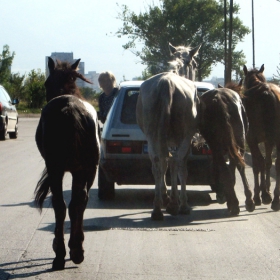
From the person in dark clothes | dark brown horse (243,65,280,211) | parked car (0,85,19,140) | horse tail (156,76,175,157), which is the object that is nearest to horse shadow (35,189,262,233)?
dark brown horse (243,65,280,211)

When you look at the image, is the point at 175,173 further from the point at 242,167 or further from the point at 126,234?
the point at 126,234

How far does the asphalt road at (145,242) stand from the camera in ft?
21.4

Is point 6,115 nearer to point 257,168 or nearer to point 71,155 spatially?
point 257,168

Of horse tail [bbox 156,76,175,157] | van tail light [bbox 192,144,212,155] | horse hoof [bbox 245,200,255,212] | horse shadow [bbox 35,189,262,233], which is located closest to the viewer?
horse shadow [bbox 35,189,262,233]

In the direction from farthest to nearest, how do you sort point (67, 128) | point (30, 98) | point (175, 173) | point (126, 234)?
point (30, 98), point (175, 173), point (126, 234), point (67, 128)

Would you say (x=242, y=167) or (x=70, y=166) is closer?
(x=70, y=166)

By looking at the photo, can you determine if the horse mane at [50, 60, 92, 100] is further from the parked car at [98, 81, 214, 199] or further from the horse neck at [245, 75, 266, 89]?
the horse neck at [245, 75, 266, 89]

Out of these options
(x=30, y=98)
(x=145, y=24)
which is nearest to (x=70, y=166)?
(x=30, y=98)

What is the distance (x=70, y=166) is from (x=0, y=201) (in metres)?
4.31

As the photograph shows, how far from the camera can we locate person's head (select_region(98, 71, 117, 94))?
1230 cm

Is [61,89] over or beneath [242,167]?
over

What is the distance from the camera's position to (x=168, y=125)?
369 inches

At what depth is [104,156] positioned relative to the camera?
35.0 ft

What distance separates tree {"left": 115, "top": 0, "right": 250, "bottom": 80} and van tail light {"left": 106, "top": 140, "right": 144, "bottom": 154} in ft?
190
